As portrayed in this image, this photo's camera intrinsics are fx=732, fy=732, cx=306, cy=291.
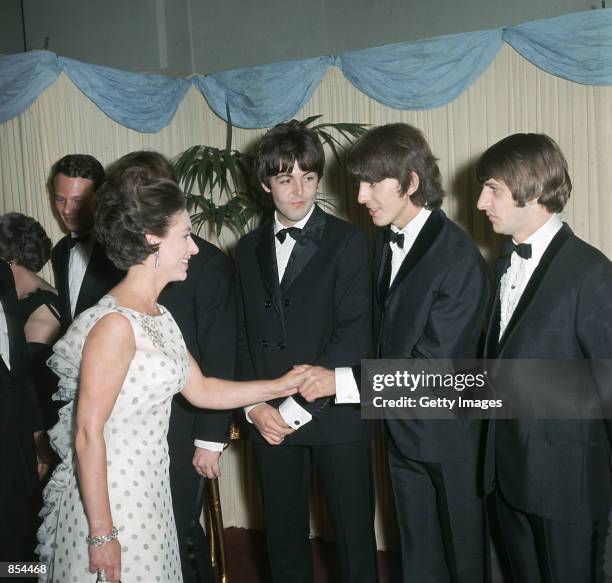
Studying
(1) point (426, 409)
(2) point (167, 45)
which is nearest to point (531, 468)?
(1) point (426, 409)

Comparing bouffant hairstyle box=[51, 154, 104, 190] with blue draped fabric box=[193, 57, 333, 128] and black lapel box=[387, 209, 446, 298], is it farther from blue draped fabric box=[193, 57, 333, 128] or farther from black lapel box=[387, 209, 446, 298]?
black lapel box=[387, 209, 446, 298]

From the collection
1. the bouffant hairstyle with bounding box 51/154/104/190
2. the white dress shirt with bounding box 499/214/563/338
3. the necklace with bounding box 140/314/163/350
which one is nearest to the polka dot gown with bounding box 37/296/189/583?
the necklace with bounding box 140/314/163/350

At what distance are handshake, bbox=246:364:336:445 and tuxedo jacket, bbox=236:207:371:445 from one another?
0.16ft

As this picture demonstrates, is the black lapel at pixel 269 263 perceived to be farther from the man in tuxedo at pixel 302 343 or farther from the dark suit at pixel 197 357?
the dark suit at pixel 197 357

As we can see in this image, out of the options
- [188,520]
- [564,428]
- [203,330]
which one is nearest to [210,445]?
[188,520]

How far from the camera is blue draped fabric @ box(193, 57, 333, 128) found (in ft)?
13.4

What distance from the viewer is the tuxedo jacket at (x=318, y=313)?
8.77 ft

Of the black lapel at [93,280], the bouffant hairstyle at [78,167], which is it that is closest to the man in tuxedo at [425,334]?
the black lapel at [93,280]

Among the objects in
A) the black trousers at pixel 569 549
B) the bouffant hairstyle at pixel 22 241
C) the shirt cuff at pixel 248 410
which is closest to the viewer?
the black trousers at pixel 569 549

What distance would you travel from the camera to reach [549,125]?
3660 mm

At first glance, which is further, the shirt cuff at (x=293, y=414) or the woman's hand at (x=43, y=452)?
the woman's hand at (x=43, y=452)

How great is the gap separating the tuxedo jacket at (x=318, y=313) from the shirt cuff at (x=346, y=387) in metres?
0.04

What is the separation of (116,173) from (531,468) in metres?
1.55

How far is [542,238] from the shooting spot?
2266mm
